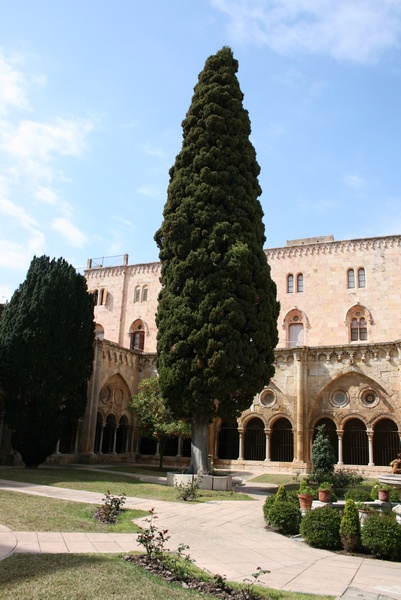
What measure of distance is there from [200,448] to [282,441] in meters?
9.33

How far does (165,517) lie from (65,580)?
18.0 feet

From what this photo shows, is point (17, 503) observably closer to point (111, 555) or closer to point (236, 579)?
point (111, 555)

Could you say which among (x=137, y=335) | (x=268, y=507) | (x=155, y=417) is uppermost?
(x=137, y=335)

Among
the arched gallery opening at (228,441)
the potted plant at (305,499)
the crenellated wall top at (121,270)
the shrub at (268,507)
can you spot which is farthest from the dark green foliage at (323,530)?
the crenellated wall top at (121,270)

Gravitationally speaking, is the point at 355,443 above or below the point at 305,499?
above

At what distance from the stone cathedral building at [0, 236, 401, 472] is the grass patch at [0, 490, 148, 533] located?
12463 millimetres

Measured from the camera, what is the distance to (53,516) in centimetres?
957

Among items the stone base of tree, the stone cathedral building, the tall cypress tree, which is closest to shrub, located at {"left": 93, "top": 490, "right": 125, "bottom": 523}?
the stone base of tree

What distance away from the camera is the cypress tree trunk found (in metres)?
17.3

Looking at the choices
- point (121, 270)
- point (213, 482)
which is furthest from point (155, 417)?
point (121, 270)

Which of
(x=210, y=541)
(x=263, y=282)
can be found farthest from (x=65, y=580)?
(x=263, y=282)

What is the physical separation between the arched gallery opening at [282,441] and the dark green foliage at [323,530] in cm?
1658

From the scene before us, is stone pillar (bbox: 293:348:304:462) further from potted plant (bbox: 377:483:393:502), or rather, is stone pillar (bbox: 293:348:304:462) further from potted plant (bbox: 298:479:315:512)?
potted plant (bbox: 298:479:315:512)

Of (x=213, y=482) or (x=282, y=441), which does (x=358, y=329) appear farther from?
(x=213, y=482)
